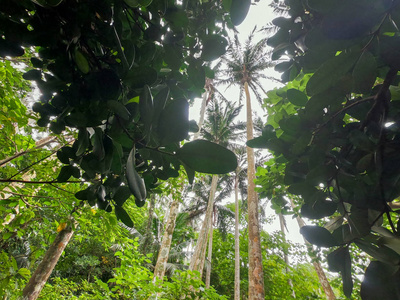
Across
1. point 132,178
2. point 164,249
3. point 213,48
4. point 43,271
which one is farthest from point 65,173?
point 164,249

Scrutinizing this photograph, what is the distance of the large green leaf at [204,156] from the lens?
42cm

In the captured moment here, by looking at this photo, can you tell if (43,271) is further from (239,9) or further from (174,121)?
(239,9)

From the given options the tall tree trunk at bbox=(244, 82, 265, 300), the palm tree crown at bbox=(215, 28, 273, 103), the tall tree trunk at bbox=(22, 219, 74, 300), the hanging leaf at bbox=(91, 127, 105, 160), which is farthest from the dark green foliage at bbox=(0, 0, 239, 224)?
the palm tree crown at bbox=(215, 28, 273, 103)

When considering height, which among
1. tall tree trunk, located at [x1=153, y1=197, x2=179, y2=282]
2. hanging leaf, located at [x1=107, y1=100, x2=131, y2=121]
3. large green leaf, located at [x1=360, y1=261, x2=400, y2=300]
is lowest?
large green leaf, located at [x1=360, y1=261, x2=400, y2=300]

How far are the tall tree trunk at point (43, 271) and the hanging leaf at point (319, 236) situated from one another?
9.66 ft

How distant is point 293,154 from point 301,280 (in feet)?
24.1

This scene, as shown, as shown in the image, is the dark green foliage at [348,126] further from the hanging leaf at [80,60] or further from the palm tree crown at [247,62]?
the palm tree crown at [247,62]

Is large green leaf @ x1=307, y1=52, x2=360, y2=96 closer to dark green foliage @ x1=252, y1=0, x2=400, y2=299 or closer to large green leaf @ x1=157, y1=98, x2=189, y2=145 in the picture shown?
dark green foliage @ x1=252, y1=0, x2=400, y2=299

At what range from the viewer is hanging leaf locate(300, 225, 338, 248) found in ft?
1.82

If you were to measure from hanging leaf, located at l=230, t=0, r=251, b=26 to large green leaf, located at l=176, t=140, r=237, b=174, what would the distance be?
0.30 meters

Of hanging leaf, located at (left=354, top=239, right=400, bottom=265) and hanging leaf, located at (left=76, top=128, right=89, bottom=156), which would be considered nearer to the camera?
hanging leaf, located at (left=354, top=239, right=400, bottom=265)

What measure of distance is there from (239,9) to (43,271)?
3579mm

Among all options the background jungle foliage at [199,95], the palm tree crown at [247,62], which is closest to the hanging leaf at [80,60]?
the background jungle foliage at [199,95]

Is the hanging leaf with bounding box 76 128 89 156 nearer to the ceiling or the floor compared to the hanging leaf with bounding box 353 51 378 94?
nearer to the floor
